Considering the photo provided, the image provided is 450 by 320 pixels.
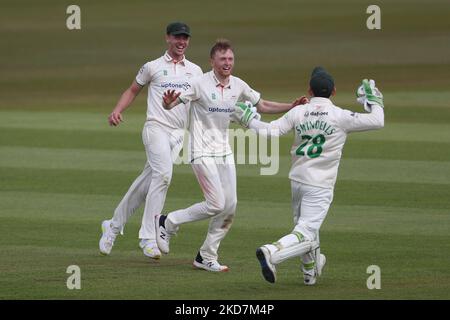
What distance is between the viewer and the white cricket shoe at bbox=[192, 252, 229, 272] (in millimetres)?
9188

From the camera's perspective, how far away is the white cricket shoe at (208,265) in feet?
30.1

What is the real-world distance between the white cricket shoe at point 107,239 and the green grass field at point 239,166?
79 millimetres

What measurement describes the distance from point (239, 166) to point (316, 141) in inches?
276

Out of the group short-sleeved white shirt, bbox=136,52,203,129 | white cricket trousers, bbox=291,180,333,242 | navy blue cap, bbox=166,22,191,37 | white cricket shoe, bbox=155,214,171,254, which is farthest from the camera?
short-sleeved white shirt, bbox=136,52,203,129

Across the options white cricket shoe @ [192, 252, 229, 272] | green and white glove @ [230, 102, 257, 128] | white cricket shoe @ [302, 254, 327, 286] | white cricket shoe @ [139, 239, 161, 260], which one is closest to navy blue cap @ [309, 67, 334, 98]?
green and white glove @ [230, 102, 257, 128]

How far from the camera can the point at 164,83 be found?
10.3 m

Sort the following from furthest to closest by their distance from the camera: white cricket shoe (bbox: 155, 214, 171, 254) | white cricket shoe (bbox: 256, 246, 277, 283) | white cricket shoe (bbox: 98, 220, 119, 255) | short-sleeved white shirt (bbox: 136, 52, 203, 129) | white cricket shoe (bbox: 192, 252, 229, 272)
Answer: short-sleeved white shirt (bbox: 136, 52, 203, 129) < white cricket shoe (bbox: 98, 220, 119, 255) < white cricket shoe (bbox: 155, 214, 171, 254) < white cricket shoe (bbox: 192, 252, 229, 272) < white cricket shoe (bbox: 256, 246, 277, 283)

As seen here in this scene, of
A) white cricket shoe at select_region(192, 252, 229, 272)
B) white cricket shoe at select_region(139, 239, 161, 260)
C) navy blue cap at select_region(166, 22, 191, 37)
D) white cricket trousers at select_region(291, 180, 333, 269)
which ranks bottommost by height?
white cricket shoe at select_region(192, 252, 229, 272)

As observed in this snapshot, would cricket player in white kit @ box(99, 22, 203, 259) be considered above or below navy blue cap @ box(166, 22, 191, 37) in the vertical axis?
below

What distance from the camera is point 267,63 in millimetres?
25422

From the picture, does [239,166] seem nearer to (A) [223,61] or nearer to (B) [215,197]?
(B) [215,197]

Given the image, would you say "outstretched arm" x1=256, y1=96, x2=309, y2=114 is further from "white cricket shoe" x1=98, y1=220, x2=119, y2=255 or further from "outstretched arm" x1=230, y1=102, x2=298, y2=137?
"white cricket shoe" x1=98, y1=220, x2=119, y2=255

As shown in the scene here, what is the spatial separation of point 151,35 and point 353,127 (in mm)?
18912
